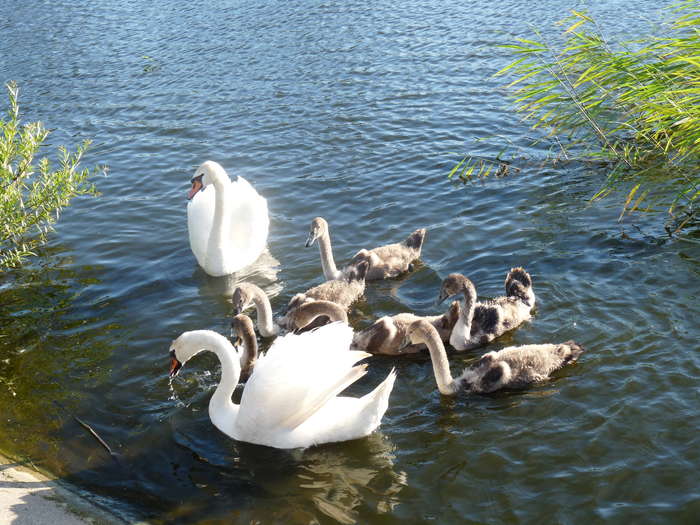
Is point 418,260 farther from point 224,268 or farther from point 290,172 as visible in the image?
point 290,172

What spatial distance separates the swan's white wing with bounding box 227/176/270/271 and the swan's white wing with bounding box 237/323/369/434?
12.1 feet

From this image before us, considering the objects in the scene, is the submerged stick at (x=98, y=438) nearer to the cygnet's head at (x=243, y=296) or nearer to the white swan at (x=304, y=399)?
the white swan at (x=304, y=399)

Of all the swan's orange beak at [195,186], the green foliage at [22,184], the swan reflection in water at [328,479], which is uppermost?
the green foliage at [22,184]

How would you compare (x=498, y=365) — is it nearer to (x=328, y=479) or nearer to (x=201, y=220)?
(x=328, y=479)

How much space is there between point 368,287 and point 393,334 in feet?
6.14

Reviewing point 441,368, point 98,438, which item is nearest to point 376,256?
point 441,368

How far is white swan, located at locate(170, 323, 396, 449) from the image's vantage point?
674 centimetres

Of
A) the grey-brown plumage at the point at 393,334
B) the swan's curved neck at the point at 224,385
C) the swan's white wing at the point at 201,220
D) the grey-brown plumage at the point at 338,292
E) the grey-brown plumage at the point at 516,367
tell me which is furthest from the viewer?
the swan's white wing at the point at 201,220

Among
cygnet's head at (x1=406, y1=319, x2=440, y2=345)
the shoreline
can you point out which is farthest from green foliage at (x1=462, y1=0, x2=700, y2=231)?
the shoreline

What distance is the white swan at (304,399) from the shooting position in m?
6.74

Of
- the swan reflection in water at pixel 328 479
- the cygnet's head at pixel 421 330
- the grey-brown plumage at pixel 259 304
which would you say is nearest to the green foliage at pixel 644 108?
the cygnet's head at pixel 421 330

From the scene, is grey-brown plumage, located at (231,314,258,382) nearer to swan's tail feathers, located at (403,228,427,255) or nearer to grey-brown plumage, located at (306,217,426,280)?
grey-brown plumage, located at (306,217,426,280)

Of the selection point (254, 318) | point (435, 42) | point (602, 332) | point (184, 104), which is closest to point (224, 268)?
point (254, 318)

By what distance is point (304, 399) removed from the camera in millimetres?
6762
